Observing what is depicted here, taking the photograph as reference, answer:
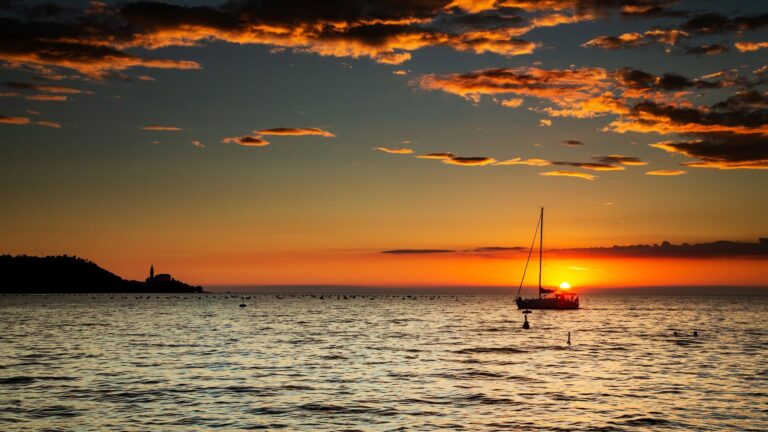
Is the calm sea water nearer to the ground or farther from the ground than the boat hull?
nearer to the ground

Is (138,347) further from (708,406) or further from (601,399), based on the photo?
(708,406)

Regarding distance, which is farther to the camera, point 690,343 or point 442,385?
point 690,343

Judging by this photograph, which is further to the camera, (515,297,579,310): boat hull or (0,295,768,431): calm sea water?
(515,297,579,310): boat hull

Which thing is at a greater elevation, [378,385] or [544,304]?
[544,304]

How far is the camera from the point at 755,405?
40.2m

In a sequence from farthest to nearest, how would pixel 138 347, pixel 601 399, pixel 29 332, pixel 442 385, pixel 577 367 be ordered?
pixel 29 332 → pixel 138 347 → pixel 577 367 → pixel 442 385 → pixel 601 399

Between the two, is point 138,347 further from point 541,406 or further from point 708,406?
point 708,406

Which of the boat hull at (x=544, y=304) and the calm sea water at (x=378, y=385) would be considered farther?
the boat hull at (x=544, y=304)

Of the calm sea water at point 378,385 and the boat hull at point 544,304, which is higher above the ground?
the boat hull at point 544,304

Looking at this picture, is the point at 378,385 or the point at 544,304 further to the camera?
the point at 544,304

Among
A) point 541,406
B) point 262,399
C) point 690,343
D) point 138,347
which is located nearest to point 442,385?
point 541,406

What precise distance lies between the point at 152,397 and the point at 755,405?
36042 millimetres

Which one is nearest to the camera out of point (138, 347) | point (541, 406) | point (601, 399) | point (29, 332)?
point (541, 406)

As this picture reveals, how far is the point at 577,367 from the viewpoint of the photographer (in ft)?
190
